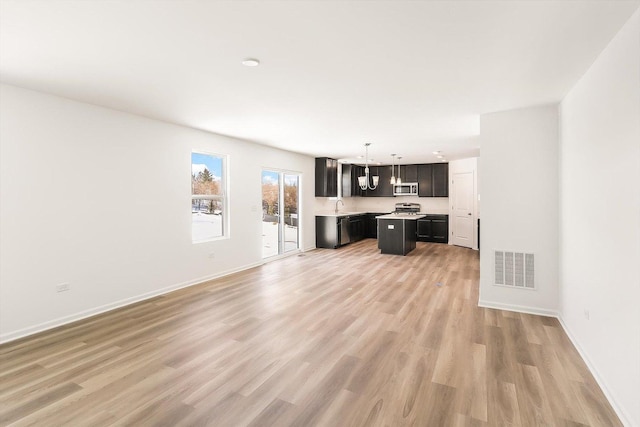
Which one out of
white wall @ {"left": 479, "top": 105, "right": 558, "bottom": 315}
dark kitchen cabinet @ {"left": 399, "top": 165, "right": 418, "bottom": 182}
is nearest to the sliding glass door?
dark kitchen cabinet @ {"left": 399, "top": 165, "right": 418, "bottom": 182}

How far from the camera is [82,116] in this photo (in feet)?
12.5

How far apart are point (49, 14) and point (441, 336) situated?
4076 millimetres

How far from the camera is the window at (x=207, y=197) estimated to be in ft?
17.7

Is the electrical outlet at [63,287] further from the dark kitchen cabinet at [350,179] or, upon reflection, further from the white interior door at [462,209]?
the white interior door at [462,209]

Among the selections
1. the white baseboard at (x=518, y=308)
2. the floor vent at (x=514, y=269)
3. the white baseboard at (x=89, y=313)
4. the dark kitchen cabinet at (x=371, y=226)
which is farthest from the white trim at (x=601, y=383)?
the dark kitchen cabinet at (x=371, y=226)

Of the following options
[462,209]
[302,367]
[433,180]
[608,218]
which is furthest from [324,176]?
[608,218]

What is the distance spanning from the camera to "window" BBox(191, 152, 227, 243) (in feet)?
17.7

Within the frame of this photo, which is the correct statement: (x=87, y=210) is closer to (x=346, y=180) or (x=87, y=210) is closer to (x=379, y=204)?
(x=346, y=180)

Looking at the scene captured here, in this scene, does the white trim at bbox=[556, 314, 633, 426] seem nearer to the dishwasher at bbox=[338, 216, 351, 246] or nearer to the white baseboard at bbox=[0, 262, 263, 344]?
the white baseboard at bbox=[0, 262, 263, 344]

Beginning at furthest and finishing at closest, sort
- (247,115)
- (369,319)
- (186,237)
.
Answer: (186,237) → (247,115) → (369,319)

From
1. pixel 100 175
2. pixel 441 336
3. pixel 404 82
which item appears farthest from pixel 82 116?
pixel 441 336

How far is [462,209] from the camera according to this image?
930cm

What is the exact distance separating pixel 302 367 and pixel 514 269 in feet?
9.84

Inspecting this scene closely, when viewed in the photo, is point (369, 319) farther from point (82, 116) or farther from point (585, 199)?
point (82, 116)
